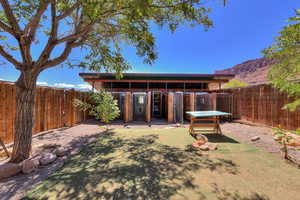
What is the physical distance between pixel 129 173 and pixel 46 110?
5.15 meters

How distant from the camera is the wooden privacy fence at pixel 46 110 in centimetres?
379

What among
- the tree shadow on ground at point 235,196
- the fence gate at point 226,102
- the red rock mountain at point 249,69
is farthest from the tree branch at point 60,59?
the red rock mountain at point 249,69

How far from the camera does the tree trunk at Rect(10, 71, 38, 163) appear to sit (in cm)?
278

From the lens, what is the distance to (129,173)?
2629 millimetres

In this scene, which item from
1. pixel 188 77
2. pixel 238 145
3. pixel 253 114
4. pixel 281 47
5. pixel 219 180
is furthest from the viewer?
pixel 188 77

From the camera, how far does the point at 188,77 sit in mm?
10812

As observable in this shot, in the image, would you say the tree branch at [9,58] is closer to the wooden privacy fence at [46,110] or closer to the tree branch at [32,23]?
the tree branch at [32,23]

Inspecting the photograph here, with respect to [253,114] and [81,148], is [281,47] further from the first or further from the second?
[253,114]

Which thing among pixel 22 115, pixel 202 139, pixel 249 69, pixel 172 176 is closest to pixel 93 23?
pixel 22 115

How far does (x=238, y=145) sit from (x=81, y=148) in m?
5.33

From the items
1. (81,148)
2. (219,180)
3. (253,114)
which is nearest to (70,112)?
(81,148)

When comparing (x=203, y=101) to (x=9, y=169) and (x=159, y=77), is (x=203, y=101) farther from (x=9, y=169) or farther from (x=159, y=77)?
(x=9, y=169)

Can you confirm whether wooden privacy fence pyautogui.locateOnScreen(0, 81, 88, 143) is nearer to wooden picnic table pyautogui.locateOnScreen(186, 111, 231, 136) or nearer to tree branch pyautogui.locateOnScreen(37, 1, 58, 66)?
tree branch pyautogui.locateOnScreen(37, 1, 58, 66)

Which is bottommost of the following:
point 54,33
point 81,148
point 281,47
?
point 81,148
